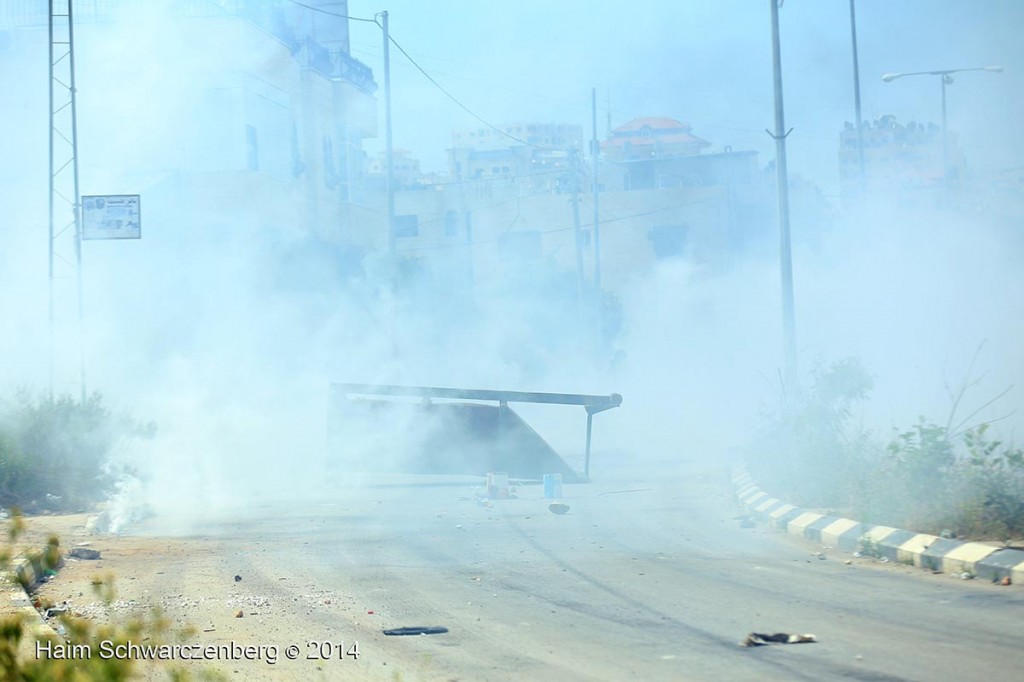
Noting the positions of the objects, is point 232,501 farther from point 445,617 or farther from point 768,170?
point 768,170

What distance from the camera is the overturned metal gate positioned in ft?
52.3

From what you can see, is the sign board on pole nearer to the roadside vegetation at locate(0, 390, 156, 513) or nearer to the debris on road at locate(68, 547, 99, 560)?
the roadside vegetation at locate(0, 390, 156, 513)

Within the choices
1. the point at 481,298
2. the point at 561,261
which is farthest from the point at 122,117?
A: the point at 561,261

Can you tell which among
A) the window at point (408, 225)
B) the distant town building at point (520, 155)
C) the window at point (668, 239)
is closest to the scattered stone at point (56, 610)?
the distant town building at point (520, 155)

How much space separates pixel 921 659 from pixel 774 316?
29890 mm

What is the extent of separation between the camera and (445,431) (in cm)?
1633

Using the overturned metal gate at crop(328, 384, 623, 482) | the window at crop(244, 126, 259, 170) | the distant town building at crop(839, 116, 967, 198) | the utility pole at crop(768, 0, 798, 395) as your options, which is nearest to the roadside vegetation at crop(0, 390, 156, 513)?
the overturned metal gate at crop(328, 384, 623, 482)

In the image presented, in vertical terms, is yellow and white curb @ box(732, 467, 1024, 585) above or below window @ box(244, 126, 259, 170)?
below

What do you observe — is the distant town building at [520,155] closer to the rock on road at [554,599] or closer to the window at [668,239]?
the window at [668,239]

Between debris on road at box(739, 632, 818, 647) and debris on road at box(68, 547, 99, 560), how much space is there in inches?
234

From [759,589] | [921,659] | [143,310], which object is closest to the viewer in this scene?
[921,659]

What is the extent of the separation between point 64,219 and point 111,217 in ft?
A: 27.1

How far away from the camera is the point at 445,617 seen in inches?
269

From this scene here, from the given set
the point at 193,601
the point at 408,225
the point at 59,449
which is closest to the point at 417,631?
the point at 193,601
